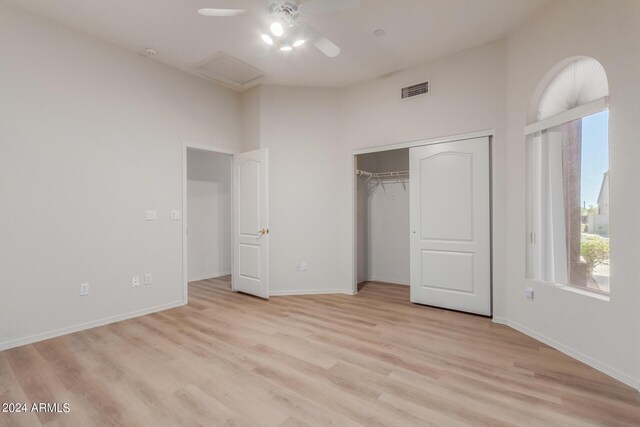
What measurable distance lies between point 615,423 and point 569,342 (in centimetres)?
94

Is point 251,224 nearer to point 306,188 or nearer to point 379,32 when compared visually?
point 306,188

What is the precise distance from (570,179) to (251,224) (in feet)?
12.1

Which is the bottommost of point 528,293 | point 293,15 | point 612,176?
point 528,293

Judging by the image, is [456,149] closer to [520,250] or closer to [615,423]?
[520,250]

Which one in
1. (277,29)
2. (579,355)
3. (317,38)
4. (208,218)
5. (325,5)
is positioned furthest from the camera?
(208,218)

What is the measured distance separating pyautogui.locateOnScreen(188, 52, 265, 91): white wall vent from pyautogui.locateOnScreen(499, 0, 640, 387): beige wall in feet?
10.2

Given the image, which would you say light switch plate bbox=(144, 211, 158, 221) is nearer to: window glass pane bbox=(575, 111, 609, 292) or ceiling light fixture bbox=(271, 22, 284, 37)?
ceiling light fixture bbox=(271, 22, 284, 37)

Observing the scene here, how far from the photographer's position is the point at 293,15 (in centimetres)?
257

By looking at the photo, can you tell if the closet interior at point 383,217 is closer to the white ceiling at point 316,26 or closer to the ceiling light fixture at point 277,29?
the white ceiling at point 316,26

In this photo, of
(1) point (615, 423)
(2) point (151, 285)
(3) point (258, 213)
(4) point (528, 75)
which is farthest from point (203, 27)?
(1) point (615, 423)

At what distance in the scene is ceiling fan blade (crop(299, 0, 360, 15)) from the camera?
90.4 inches

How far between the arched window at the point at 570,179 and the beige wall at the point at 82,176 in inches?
161

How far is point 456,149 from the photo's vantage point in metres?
3.61

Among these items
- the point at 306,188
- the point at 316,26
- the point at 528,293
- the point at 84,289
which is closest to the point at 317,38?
the point at 316,26
